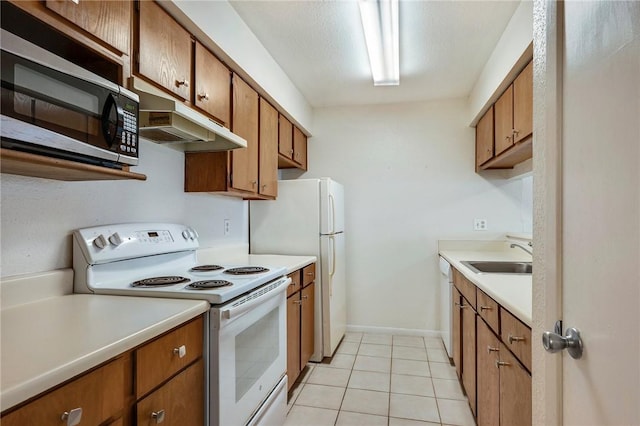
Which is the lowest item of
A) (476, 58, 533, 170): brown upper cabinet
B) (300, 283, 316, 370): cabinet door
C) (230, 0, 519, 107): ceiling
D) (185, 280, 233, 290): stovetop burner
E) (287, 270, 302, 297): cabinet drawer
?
(300, 283, 316, 370): cabinet door

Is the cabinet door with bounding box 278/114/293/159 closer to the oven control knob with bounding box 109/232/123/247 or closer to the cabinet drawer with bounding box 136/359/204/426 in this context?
the oven control knob with bounding box 109/232/123/247

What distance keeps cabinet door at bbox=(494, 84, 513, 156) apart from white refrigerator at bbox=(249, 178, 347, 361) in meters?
1.33

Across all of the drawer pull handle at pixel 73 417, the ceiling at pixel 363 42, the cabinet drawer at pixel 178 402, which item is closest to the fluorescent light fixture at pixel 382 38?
the ceiling at pixel 363 42

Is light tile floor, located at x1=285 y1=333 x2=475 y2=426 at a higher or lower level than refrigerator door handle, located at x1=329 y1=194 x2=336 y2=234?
lower

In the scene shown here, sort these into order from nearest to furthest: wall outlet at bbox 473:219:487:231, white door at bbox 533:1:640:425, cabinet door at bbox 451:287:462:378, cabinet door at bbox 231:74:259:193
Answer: white door at bbox 533:1:640:425 < cabinet door at bbox 231:74:259:193 < cabinet door at bbox 451:287:462:378 < wall outlet at bbox 473:219:487:231

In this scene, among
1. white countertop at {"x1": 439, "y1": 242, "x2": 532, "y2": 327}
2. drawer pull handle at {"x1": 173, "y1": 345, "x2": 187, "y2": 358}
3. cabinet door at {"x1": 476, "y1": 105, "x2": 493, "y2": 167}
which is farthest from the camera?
cabinet door at {"x1": 476, "y1": 105, "x2": 493, "y2": 167}

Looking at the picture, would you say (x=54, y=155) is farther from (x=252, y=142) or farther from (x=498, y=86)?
(x=498, y=86)

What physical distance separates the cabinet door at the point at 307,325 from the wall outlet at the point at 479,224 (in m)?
1.73

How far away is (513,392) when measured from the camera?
124 centimetres

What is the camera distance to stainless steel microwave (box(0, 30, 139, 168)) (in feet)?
2.75

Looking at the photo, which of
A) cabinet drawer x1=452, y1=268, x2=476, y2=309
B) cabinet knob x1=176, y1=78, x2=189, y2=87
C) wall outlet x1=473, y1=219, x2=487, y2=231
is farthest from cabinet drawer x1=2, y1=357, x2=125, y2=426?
wall outlet x1=473, y1=219, x2=487, y2=231

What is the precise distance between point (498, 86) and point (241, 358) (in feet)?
7.76

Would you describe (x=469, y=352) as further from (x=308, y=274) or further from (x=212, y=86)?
(x=212, y=86)

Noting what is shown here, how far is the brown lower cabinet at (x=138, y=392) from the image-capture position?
2.24 feet
